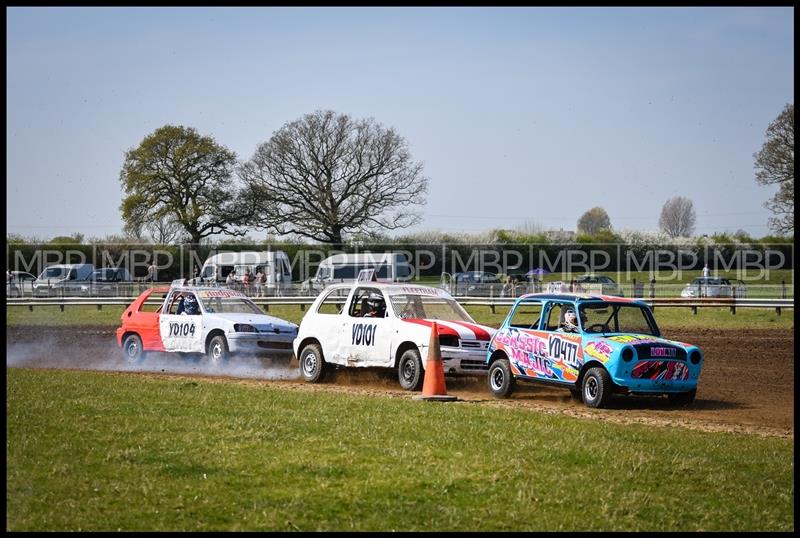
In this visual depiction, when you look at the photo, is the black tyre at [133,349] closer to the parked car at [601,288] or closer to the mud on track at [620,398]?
the mud on track at [620,398]

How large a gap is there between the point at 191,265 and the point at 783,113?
Result: 32.9m

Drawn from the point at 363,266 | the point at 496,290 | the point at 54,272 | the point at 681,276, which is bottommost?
the point at 496,290

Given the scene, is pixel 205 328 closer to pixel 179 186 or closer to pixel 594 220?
pixel 179 186

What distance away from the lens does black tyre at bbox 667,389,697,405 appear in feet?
49.2

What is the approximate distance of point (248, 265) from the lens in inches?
2130

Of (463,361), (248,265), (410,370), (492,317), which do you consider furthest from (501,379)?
(248,265)

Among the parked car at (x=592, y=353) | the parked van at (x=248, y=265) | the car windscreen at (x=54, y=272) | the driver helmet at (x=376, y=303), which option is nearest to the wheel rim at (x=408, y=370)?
the parked car at (x=592, y=353)

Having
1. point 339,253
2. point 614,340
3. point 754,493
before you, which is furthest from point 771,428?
point 339,253

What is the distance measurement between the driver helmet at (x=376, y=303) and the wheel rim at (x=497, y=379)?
8.12 feet

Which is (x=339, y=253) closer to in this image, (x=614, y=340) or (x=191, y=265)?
(x=191, y=265)

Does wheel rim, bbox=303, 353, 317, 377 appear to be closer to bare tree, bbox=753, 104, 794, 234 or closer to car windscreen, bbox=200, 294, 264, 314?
car windscreen, bbox=200, 294, 264, 314

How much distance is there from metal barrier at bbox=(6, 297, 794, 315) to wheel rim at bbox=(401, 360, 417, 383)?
20.5m

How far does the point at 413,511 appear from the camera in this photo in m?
7.96

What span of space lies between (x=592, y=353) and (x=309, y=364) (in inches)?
216
